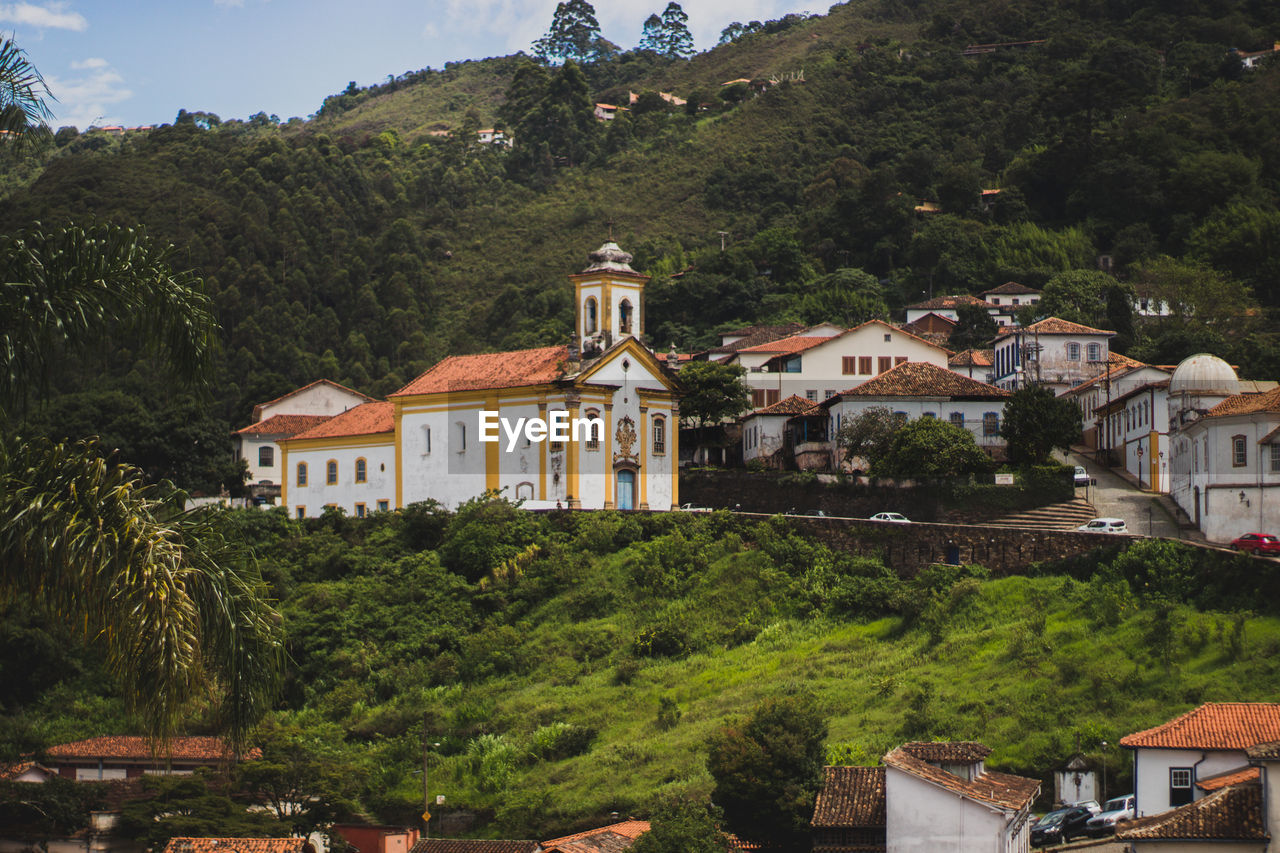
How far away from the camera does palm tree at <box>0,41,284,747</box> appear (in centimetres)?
1103

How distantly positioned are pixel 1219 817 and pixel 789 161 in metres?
107

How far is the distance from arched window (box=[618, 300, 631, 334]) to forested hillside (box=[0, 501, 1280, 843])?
7860 millimetres

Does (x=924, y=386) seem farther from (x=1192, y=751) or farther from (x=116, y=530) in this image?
(x=116, y=530)

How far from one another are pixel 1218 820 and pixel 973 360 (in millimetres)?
52355

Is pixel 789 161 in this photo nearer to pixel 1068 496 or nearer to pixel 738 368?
pixel 738 368

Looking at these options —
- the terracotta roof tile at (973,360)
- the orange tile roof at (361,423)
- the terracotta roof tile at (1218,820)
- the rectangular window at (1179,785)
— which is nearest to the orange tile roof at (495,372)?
the orange tile roof at (361,423)

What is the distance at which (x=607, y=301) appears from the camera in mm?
59281

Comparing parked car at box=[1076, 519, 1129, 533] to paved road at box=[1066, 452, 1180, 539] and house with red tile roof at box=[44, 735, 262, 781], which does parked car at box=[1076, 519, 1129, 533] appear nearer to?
paved road at box=[1066, 452, 1180, 539]

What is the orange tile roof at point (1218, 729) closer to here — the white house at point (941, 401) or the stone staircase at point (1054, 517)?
the stone staircase at point (1054, 517)

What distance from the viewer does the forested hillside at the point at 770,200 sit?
9300cm

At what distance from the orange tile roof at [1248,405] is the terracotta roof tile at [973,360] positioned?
25278 millimetres

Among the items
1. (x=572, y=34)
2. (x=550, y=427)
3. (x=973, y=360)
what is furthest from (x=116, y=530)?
(x=572, y=34)

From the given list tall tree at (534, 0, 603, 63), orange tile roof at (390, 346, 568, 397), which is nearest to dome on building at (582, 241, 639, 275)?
orange tile roof at (390, 346, 568, 397)

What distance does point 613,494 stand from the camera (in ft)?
188
